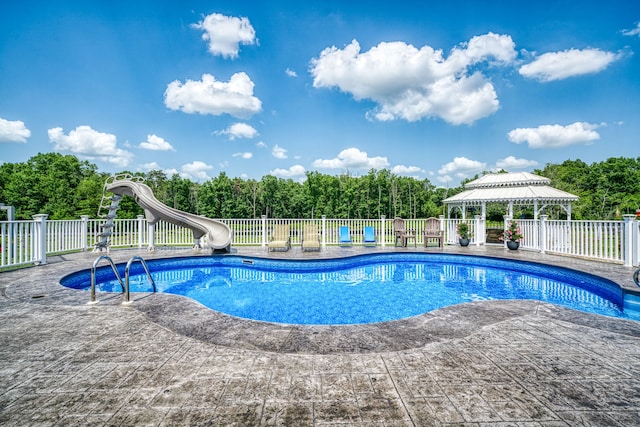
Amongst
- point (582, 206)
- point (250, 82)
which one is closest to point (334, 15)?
point (250, 82)

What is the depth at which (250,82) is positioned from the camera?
48.4 feet

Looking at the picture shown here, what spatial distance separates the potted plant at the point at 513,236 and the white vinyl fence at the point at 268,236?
461 millimetres

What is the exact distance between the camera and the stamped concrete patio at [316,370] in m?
1.64

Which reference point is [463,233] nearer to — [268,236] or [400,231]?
[400,231]

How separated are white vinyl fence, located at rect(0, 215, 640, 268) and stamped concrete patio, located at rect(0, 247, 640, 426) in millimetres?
4787

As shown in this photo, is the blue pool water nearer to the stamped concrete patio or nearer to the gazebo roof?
the stamped concrete patio

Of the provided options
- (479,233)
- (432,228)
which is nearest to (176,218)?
(432,228)

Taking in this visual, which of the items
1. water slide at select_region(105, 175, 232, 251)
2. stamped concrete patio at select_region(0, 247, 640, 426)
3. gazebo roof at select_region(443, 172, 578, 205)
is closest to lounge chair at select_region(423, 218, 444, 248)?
gazebo roof at select_region(443, 172, 578, 205)

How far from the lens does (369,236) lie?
11211 millimetres

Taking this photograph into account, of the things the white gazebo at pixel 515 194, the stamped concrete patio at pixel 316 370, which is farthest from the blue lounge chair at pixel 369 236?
the stamped concrete patio at pixel 316 370

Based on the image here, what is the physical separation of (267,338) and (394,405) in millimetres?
1422

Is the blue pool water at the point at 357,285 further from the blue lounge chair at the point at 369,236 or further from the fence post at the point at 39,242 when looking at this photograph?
the blue lounge chair at the point at 369,236

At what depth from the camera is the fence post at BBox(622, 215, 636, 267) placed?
6.40 m

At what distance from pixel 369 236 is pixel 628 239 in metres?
7.03
